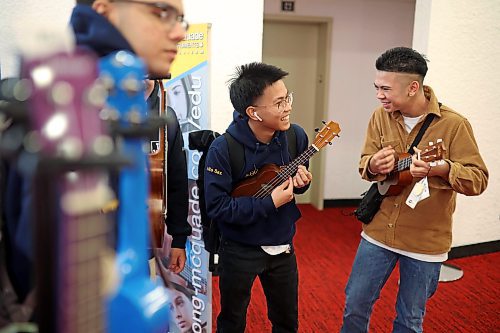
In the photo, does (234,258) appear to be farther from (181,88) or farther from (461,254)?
(461,254)

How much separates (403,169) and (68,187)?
184cm

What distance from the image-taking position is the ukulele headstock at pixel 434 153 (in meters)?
1.93

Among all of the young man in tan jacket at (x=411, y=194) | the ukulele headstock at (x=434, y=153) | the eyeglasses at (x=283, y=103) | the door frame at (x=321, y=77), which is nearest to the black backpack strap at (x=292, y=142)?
the eyeglasses at (x=283, y=103)

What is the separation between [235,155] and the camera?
79.0 inches

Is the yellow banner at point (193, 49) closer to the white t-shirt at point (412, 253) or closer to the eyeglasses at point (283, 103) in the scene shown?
the eyeglasses at point (283, 103)

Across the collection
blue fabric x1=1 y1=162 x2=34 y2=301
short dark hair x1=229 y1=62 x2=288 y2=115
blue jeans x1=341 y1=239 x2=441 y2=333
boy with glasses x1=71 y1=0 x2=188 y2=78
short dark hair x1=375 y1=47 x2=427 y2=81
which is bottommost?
blue jeans x1=341 y1=239 x2=441 y2=333

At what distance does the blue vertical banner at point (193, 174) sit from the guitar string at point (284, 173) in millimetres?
560

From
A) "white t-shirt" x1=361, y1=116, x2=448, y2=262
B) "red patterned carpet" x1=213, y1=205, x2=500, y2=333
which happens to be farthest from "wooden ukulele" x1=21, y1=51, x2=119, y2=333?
"red patterned carpet" x1=213, y1=205, x2=500, y2=333

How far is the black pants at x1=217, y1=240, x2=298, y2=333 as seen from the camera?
203 cm

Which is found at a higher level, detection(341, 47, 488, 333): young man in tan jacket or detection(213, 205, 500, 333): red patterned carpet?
detection(341, 47, 488, 333): young man in tan jacket

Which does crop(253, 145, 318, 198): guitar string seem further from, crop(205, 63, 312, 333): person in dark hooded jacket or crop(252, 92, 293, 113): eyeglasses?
crop(252, 92, 293, 113): eyeglasses

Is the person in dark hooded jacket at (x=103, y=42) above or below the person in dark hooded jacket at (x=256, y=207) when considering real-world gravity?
above

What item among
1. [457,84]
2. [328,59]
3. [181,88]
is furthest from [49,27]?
[328,59]

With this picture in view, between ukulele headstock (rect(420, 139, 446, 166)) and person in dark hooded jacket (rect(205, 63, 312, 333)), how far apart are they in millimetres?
537
